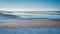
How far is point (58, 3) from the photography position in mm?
1197

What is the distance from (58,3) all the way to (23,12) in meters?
0.34

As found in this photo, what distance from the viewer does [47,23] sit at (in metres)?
1.21

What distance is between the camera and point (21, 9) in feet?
3.97

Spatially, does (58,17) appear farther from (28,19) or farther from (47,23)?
(28,19)

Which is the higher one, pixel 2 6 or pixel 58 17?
pixel 2 6

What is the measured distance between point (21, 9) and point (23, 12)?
4 centimetres

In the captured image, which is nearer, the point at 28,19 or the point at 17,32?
the point at 17,32

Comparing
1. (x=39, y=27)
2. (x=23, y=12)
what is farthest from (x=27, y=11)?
(x=39, y=27)

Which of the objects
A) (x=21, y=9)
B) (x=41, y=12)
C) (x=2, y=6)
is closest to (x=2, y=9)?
(x=2, y=6)

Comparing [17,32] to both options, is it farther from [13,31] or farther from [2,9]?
[2,9]

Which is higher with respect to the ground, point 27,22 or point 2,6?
point 2,6

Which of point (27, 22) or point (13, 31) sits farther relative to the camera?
point (27, 22)

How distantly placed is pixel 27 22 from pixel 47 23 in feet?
0.64

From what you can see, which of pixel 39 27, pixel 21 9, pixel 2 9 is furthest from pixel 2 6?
pixel 39 27
